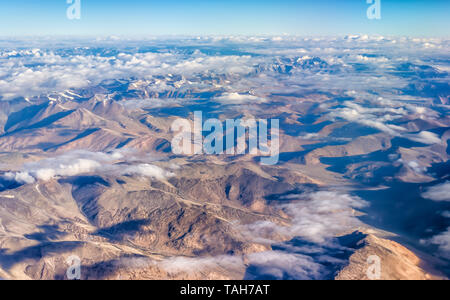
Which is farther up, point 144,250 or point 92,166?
point 92,166

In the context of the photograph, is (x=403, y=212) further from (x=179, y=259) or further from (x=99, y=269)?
(x=99, y=269)

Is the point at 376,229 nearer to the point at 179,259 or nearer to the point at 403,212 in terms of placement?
the point at 403,212

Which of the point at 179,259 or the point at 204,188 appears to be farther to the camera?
the point at 204,188

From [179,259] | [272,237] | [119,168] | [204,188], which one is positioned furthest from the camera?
[119,168]
